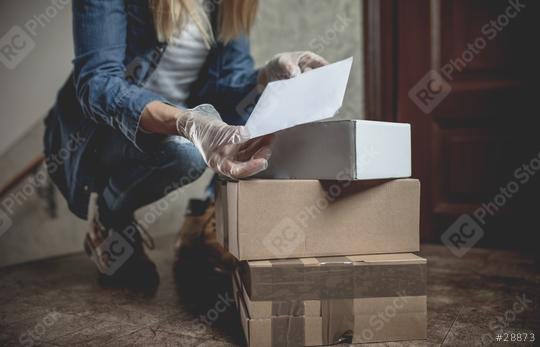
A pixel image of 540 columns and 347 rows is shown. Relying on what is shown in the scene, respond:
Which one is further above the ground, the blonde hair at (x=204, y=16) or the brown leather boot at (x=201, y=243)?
the blonde hair at (x=204, y=16)

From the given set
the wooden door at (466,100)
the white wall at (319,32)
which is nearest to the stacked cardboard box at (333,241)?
the wooden door at (466,100)

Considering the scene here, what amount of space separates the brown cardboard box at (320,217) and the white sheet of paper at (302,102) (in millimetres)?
99

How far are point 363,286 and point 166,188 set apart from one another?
624 millimetres

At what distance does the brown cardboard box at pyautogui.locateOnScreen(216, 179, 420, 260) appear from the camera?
737mm

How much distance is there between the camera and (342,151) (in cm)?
72

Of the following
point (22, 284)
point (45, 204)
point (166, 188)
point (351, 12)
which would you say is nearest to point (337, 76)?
point (166, 188)

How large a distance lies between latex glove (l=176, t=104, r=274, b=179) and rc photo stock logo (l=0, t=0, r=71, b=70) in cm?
120

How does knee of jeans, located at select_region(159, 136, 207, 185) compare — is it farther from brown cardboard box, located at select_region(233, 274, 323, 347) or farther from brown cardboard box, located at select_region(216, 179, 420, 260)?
brown cardboard box, located at select_region(233, 274, 323, 347)

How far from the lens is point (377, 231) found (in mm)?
786

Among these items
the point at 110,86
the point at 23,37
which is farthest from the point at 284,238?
the point at 23,37

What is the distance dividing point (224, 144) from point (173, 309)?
420mm

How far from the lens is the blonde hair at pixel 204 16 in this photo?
103cm

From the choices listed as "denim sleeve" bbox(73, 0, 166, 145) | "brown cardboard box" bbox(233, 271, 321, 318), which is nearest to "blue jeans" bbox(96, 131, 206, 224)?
"denim sleeve" bbox(73, 0, 166, 145)

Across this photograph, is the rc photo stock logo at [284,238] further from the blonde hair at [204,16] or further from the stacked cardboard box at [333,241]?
the blonde hair at [204,16]
